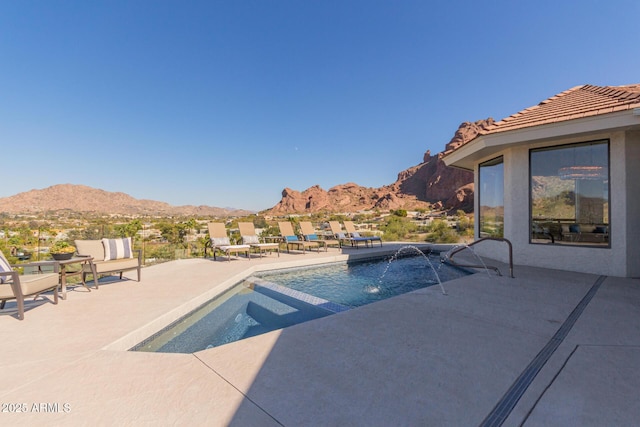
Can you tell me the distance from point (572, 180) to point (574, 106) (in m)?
1.64

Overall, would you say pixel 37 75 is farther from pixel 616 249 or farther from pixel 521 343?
pixel 616 249

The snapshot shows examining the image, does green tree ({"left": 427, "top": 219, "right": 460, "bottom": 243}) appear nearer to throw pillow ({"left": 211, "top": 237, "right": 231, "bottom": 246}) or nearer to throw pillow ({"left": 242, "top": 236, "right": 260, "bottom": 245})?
throw pillow ({"left": 242, "top": 236, "right": 260, "bottom": 245})

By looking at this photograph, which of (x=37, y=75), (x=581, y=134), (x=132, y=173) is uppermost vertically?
(x=37, y=75)

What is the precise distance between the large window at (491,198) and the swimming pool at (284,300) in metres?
1.79

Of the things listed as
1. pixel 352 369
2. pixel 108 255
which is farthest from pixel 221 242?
pixel 352 369

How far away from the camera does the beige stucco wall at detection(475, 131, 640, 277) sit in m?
5.68

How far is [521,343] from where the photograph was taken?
9.09ft

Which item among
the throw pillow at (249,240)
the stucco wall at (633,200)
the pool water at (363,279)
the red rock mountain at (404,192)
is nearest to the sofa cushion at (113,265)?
the pool water at (363,279)

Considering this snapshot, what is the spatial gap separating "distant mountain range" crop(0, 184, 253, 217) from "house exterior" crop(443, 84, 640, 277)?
190ft

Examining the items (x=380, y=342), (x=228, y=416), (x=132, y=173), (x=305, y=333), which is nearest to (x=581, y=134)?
(x=380, y=342)

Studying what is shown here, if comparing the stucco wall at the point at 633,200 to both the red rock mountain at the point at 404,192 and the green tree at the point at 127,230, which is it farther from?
the red rock mountain at the point at 404,192

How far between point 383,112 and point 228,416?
23868 mm

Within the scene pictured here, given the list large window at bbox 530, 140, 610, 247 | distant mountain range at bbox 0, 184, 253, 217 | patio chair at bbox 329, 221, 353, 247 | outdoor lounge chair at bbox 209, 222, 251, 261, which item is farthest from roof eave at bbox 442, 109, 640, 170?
distant mountain range at bbox 0, 184, 253, 217

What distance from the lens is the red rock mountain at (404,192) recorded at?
6291 centimetres
